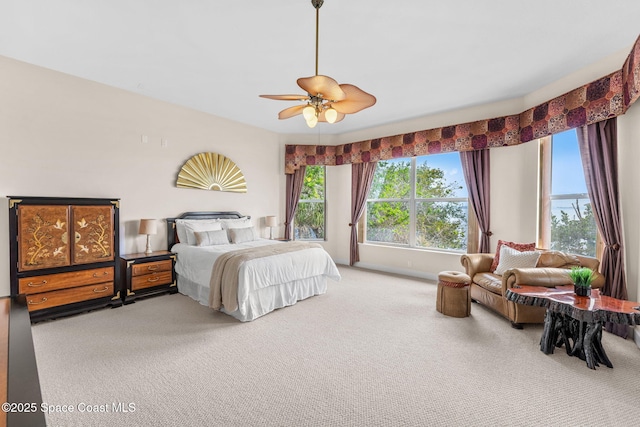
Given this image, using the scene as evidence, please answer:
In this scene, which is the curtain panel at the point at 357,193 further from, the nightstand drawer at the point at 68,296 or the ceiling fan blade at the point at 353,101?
the nightstand drawer at the point at 68,296

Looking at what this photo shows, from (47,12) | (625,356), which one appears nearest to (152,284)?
(47,12)

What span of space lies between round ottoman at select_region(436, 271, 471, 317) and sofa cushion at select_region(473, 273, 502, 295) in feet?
0.98

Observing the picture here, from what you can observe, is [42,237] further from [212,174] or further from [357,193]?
[357,193]

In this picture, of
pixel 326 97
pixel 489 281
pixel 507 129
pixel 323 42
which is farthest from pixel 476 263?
pixel 323 42

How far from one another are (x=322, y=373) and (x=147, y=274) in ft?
9.96

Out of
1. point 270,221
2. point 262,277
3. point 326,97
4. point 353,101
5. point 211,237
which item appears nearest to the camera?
point 326,97

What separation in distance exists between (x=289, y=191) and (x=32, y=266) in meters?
4.26

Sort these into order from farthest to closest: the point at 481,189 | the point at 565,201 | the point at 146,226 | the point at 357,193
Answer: the point at 357,193 < the point at 481,189 < the point at 146,226 < the point at 565,201

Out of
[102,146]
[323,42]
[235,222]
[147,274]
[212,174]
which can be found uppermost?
[323,42]

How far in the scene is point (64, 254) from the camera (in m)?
3.33

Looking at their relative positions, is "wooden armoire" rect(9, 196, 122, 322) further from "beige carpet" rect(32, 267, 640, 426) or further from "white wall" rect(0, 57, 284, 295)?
"white wall" rect(0, 57, 284, 295)

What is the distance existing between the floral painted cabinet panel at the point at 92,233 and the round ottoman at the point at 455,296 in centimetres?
428

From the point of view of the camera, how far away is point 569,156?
12.3 ft

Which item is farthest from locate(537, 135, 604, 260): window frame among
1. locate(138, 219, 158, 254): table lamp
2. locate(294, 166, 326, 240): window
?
locate(138, 219, 158, 254): table lamp
